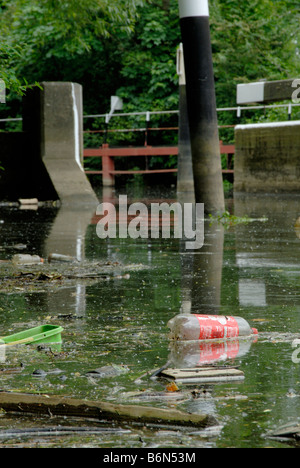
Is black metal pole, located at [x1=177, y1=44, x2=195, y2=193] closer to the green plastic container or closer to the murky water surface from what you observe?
the murky water surface

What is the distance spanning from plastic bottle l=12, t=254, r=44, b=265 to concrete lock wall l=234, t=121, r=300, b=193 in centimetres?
1022

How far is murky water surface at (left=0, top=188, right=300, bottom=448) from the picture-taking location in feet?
12.6

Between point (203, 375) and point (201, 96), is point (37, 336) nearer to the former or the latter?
point (203, 375)

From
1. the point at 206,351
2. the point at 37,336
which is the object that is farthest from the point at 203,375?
the point at 37,336

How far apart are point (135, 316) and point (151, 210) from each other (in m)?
10.6

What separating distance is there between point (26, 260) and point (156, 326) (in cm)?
354

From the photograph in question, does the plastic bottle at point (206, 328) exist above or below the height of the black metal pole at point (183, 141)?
below

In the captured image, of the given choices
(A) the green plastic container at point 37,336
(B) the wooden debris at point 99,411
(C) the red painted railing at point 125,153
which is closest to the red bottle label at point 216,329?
(A) the green plastic container at point 37,336

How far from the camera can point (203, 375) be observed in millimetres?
4562

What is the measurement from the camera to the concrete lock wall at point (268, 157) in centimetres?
1873

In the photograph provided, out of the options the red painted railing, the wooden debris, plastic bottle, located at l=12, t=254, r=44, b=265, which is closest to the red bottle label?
the wooden debris

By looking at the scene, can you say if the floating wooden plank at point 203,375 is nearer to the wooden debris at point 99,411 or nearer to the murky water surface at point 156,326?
the murky water surface at point 156,326

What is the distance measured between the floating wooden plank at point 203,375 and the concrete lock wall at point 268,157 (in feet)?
46.7
